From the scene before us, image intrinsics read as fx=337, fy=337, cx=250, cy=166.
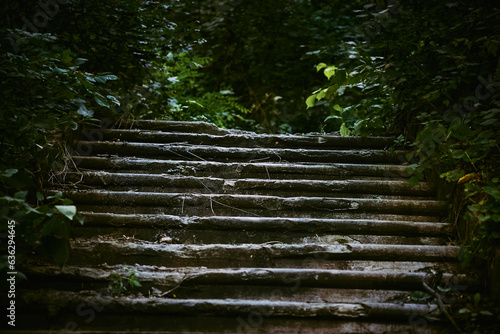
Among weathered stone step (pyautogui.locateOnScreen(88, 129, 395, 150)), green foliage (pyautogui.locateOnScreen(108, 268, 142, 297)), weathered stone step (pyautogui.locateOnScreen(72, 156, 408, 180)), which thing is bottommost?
green foliage (pyautogui.locateOnScreen(108, 268, 142, 297))

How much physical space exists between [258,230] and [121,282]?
3.20 ft

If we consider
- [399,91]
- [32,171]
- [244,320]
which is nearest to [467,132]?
[399,91]

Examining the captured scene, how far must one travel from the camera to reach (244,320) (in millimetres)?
1899

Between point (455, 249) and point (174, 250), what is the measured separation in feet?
6.20

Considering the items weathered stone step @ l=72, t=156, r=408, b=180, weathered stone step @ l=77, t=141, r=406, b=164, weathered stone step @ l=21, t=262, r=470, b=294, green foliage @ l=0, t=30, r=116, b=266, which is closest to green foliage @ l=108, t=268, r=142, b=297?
weathered stone step @ l=21, t=262, r=470, b=294

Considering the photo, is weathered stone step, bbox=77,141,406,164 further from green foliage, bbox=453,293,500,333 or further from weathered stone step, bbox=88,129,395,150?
Answer: green foliage, bbox=453,293,500,333

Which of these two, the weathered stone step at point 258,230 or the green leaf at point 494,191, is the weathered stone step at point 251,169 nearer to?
the weathered stone step at point 258,230

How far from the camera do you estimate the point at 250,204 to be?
104 inches

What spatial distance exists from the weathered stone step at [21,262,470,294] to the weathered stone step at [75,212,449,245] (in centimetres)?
29

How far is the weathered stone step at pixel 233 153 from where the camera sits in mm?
3145

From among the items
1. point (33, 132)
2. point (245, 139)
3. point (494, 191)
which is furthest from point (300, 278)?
point (33, 132)

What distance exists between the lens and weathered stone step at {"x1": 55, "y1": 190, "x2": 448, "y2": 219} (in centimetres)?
259

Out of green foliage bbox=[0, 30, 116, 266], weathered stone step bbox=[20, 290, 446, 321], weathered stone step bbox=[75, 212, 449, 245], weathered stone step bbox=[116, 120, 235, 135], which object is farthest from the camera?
weathered stone step bbox=[116, 120, 235, 135]

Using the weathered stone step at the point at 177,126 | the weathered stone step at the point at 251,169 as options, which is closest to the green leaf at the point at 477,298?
the weathered stone step at the point at 251,169
